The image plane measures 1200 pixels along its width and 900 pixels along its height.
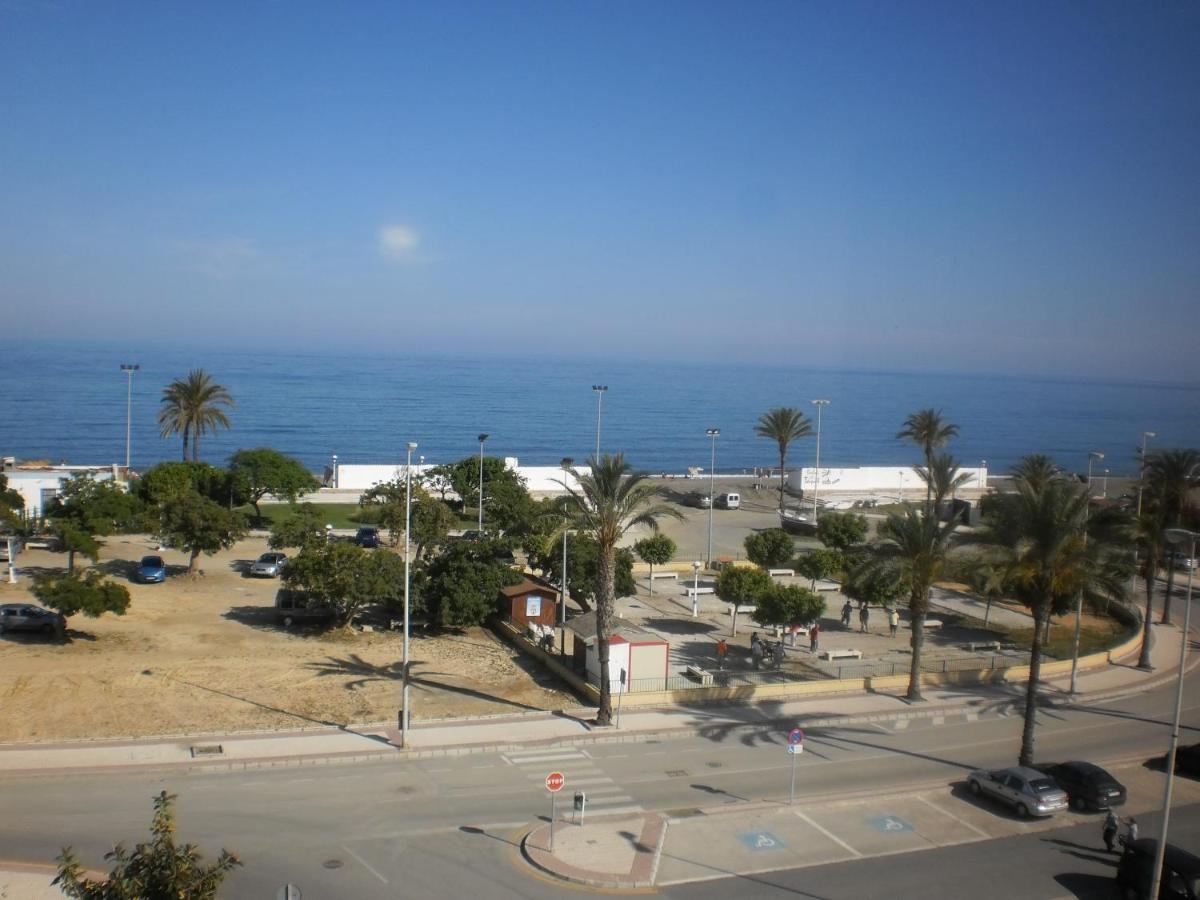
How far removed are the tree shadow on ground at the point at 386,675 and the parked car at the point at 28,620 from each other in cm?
915

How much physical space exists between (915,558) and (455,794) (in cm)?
1449

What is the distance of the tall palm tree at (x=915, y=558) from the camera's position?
89.7ft

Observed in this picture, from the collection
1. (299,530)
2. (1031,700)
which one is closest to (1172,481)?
(1031,700)

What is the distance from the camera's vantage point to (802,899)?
16.1m

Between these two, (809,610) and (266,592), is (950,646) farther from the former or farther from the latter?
(266,592)

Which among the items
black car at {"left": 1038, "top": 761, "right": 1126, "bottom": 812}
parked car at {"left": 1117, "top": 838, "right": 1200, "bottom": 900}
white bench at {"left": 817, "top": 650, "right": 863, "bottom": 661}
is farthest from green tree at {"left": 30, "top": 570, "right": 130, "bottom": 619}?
parked car at {"left": 1117, "top": 838, "right": 1200, "bottom": 900}

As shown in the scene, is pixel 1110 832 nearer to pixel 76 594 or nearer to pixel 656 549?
pixel 656 549

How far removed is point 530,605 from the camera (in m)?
35.2

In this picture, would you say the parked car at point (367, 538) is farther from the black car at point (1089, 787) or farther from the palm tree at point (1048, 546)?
the black car at point (1089, 787)

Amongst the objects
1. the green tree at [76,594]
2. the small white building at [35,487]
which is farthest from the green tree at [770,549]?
the small white building at [35,487]

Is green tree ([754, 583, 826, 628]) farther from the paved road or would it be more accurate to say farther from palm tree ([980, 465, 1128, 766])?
palm tree ([980, 465, 1128, 766])

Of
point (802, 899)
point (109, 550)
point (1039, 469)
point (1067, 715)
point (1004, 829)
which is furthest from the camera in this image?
point (109, 550)

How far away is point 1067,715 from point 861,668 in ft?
19.8

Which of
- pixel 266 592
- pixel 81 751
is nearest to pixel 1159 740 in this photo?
pixel 81 751
